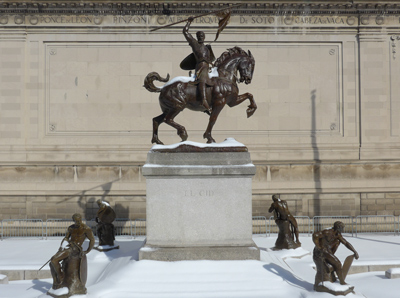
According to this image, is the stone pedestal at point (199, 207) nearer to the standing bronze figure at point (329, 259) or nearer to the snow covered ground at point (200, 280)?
the snow covered ground at point (200, 280)

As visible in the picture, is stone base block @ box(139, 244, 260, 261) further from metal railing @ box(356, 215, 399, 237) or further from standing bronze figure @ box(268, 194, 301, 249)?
metal railing @ box(356, 215, 399, 237)

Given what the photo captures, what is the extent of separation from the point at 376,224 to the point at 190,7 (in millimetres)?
11457

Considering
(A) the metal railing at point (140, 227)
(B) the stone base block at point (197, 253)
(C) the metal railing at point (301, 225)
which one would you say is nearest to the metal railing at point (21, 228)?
(A) the metal railing at point (140, 227)

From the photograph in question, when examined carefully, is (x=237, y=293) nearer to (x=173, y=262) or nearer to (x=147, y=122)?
(x=173, y=262)

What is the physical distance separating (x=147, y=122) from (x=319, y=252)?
37.8 feet

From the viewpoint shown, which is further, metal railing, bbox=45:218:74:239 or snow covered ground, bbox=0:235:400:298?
metal railing, bbox=45:218:74:239

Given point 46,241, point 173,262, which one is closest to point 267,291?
point 173,262

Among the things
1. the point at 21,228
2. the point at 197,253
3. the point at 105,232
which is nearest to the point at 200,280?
the point at 197,253

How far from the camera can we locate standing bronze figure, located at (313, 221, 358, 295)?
1014cm

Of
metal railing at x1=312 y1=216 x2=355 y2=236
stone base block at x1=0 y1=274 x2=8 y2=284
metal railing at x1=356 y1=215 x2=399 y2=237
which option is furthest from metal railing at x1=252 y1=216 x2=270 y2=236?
stone base block at x1=0 y1=274 x2=8 y2=284

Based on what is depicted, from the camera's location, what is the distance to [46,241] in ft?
57.2

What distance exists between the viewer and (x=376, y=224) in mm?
19828

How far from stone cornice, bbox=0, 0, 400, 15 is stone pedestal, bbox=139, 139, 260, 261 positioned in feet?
33.8

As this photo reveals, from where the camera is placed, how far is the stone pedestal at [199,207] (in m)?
11.7
